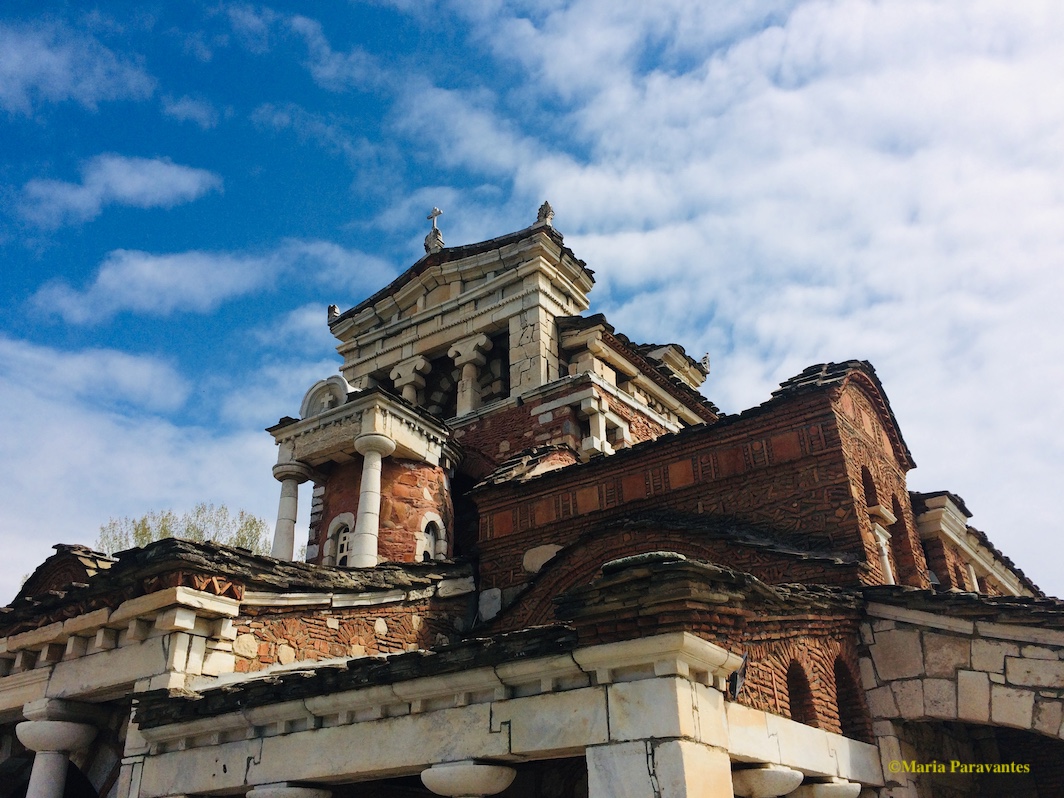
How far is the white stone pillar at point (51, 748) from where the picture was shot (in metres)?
9.20

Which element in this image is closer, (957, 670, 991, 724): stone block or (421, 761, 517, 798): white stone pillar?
(421, 761, 517, 798): white stone pillar

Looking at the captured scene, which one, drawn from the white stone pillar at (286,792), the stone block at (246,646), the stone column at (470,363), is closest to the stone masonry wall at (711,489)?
the stone block at (246,646)

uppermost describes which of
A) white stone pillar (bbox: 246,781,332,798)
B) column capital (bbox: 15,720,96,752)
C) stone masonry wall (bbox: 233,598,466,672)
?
stone masonry wall (bbox: 233,598,466,672)

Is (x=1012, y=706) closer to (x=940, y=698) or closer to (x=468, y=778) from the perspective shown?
(x=940, y=698)

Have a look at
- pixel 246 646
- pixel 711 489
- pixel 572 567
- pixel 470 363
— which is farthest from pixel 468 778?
pixel 470 363

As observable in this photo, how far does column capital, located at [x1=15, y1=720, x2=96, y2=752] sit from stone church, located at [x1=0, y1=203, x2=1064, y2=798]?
4 cm

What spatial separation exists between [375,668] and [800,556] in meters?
4.62

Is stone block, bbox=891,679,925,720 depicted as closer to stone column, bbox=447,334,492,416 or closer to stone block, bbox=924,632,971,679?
stone block, bbox=924,632,971,679

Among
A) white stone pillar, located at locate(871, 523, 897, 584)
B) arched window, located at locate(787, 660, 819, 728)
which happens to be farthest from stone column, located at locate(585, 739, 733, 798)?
white stone pillar, located at locate(871, 523, 897, 584)

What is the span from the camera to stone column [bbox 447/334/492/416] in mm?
18547

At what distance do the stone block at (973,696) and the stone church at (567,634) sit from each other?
0.08 feet

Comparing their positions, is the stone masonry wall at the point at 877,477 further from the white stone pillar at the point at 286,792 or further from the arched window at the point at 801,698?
A: the white stone pillar at the point at 286,792

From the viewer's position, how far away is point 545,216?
19531mm

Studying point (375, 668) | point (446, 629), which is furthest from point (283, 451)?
point (375, 668)
